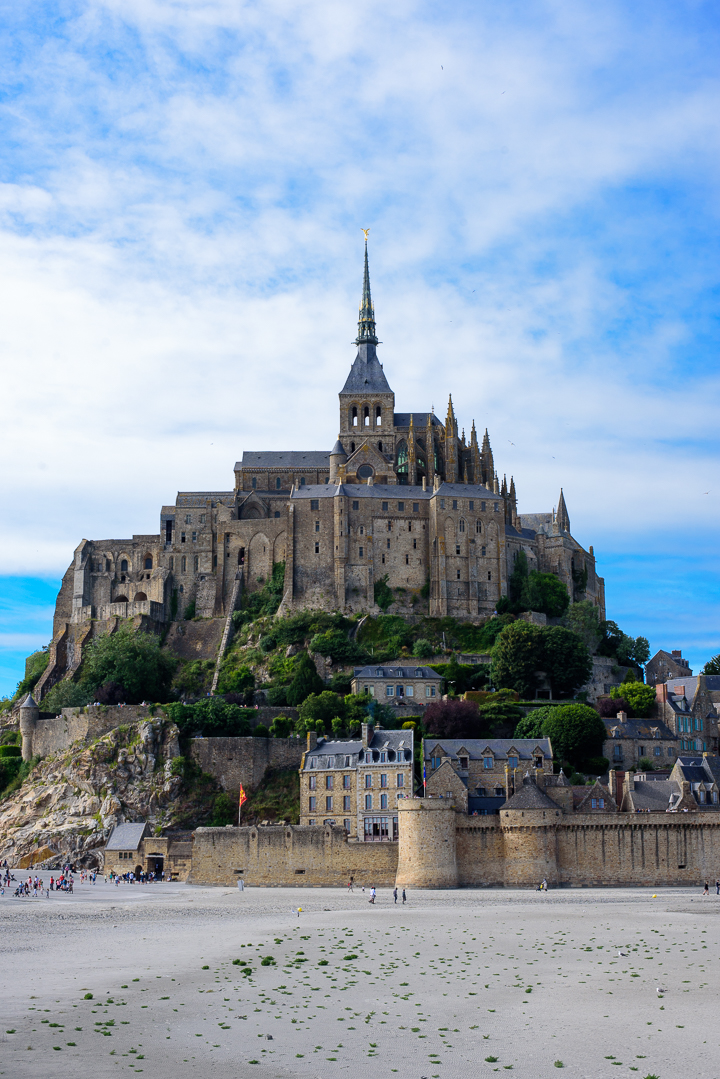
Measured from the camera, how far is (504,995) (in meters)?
27.6

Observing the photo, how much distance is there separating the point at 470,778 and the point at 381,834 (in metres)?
5.78

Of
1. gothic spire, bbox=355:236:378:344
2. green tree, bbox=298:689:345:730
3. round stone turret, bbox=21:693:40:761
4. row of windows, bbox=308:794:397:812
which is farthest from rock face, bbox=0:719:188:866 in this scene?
A: gothic spire, bbox=355:236:378:344

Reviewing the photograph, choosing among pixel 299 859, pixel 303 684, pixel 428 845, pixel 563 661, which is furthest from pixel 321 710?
pixel 428 845

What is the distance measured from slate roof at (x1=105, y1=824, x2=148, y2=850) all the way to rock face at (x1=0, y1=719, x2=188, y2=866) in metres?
1.42

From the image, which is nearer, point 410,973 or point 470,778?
point 410,973

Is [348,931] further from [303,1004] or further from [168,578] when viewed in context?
[168,578]

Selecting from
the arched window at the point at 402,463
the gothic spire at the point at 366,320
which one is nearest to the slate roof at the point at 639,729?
the arched window at the point at 402,463

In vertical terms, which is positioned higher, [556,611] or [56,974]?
[556,611]

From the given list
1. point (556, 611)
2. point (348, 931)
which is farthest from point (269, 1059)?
point (556, 611)

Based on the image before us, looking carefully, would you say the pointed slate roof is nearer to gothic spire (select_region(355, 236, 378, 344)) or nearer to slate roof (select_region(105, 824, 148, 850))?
slate roof (select_region(105, 824, 148, 850))

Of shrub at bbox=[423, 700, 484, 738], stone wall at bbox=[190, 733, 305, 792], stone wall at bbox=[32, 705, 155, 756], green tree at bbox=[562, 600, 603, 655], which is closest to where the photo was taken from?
stone wall at bbox=[190, 733, 305, 792]

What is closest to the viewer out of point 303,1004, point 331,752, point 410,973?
point 303,1004

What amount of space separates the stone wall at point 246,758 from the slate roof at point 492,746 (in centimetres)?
835

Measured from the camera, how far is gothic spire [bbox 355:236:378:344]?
349 feet
